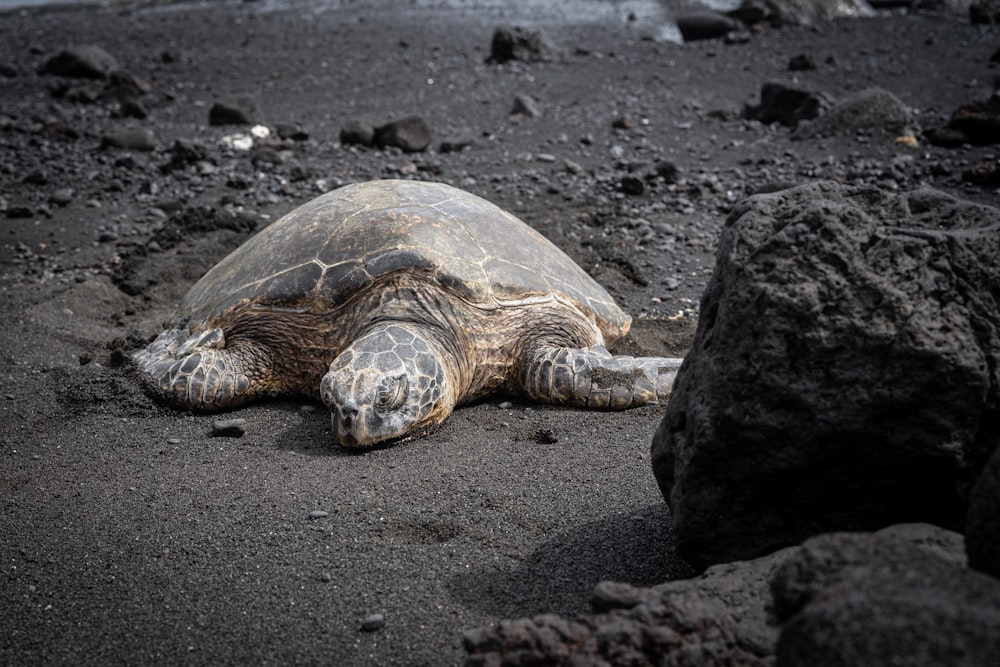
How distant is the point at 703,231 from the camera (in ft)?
22.2

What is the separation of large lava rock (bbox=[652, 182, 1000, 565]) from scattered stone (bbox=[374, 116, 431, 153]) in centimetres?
653

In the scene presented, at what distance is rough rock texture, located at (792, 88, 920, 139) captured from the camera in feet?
28.6

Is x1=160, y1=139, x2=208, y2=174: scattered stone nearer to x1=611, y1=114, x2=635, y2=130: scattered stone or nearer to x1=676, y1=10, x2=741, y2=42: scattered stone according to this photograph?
x1=611, y1=114, x2=635, y2=130: scattered stone

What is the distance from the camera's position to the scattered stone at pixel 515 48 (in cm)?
1215

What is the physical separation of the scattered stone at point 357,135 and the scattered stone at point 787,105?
4395 mm

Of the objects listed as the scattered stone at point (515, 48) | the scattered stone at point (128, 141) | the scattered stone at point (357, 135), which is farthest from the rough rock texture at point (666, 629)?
the scattered stone at point (515, 48)

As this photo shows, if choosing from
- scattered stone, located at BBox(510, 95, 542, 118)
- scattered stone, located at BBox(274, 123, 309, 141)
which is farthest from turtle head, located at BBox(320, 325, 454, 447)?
scattered stone, located at BBox(510, 95, 542, 118)

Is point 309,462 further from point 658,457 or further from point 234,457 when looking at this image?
point 658,457

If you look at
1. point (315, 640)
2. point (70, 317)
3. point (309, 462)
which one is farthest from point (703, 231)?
point (315, 640)

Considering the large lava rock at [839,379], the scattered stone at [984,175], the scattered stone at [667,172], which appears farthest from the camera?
the scattered stone at [667,172]

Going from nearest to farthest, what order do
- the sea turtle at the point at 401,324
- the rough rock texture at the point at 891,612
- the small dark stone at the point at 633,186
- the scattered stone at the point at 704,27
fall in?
the rough rock texture at the point at 891,612, the sea turtle at the point at 401,324, the small dark stone at the point at 633,186, the scattered stone at the point at 704,27

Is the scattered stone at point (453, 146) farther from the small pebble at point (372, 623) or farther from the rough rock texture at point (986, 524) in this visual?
the rough rock texture at point (986, 524)

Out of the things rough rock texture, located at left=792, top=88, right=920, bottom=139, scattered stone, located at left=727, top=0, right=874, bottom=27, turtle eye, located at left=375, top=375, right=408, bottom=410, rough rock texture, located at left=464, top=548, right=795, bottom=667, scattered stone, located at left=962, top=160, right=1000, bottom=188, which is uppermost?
scattered stone, located at left=727, top=0, right=874, bottom=27

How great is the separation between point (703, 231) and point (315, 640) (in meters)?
5.15
